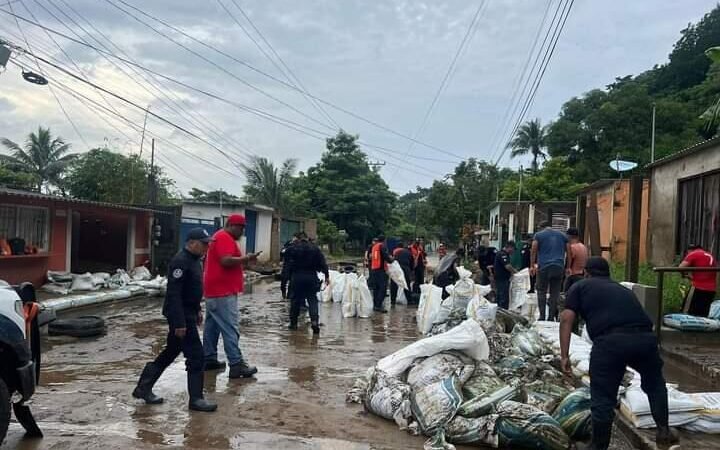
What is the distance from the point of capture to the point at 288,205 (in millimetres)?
40031

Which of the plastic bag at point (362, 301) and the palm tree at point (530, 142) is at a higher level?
the palm tree at point (530, 142)

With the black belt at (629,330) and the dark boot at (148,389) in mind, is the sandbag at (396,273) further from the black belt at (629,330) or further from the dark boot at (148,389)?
the black belt at (629,330)

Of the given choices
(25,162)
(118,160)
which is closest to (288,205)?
(118,160)

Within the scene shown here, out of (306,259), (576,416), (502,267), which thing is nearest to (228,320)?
(306,259)

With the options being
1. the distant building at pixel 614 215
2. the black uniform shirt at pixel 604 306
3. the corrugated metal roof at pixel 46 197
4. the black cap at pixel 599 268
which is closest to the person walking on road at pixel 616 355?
the black uniform shirt at pixel 604 306

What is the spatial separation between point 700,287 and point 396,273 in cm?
674

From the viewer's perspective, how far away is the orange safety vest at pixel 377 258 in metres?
13.1

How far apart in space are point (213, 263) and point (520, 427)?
343 centimetres

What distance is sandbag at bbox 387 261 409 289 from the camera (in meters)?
13.7

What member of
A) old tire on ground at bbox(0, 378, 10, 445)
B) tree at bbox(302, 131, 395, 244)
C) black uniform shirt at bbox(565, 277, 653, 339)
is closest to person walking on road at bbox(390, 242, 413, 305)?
black uniform shirt at bbox(565, 277, 653, 339)

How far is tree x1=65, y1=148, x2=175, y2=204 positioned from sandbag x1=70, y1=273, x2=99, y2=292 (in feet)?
59.3

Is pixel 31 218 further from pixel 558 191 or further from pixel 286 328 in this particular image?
pixel 558 191

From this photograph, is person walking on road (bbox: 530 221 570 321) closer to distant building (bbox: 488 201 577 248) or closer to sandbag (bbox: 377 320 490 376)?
sandbag (bbox: 377 320 490 376)

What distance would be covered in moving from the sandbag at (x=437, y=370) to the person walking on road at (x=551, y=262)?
4.36m
